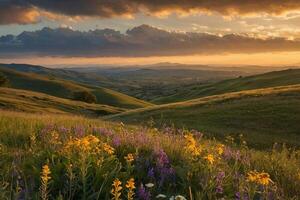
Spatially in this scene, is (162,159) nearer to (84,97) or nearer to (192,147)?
(192,147)

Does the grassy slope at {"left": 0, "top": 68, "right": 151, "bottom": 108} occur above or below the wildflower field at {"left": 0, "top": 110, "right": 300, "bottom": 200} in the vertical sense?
below

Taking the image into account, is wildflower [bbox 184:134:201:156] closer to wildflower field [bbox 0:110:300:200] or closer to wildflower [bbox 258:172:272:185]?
wildflower field [bbox 0:110:300:200]

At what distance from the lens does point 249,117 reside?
125ft

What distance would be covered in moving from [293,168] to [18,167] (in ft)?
16.9

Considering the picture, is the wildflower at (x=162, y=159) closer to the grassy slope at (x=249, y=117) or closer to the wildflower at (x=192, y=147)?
the wildflower at (x=192, y=147)

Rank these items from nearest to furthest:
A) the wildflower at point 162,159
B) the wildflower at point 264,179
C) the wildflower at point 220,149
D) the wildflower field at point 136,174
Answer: the wildflower at point 264,179 → the wildflower field at point 136,174 → the wildflower at point 220,149 → the wildflower at point 162,159

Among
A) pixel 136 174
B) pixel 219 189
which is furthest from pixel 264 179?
pixel 136 174

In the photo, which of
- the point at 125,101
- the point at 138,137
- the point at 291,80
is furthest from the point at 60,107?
the point at 138,137

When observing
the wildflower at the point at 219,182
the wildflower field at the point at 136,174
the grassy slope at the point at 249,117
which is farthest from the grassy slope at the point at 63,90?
the wildflower at the point at 219,182

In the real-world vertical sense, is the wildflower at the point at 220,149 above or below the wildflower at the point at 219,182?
above

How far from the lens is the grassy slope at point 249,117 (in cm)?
3272

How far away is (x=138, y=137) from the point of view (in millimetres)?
8641

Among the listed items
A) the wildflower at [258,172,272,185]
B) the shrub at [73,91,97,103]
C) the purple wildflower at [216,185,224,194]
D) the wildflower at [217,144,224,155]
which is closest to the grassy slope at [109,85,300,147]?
the wildflower at [217,144,224,155]

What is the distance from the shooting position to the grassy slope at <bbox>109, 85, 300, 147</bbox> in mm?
32719
